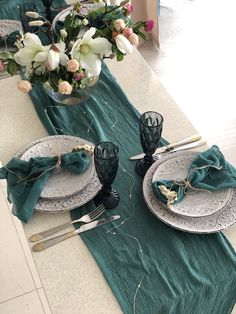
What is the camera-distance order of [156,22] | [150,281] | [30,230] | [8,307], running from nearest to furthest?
[150,281]
[30,230]
[8,307]
[156,22]

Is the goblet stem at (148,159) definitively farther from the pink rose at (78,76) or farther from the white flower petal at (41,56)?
the white flower petal at (41,56)

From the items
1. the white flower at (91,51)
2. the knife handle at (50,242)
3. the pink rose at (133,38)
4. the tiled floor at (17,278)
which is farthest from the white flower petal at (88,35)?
the tiled floor at (17,278)

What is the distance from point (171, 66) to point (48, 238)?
193 centimetres

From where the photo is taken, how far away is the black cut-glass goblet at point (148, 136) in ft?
4.04

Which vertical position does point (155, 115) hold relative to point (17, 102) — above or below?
above

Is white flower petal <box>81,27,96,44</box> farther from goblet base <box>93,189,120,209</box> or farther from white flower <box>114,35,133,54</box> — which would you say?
goblet base <box>93,189,120,209</box>

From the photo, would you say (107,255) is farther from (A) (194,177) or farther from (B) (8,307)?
(B) (8,307)

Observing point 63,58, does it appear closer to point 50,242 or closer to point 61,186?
point 61,186

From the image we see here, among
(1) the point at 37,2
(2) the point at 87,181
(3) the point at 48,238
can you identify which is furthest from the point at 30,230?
(1) the point at 37,2

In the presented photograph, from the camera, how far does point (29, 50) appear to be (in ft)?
3.86

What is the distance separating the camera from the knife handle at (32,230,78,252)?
1146 millimetres

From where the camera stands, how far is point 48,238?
1169 mm

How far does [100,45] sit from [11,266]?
1096mm

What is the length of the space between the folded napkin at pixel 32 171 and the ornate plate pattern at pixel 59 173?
0.02 m
